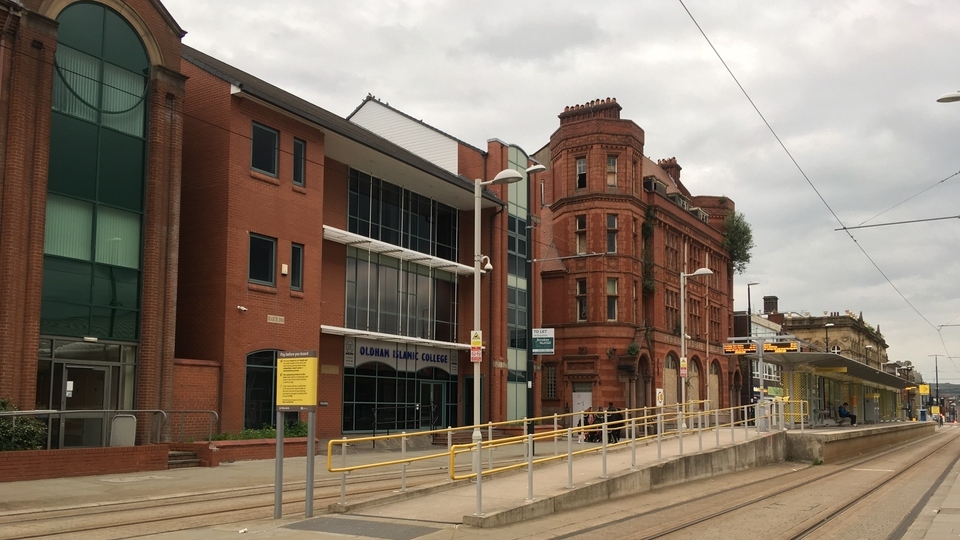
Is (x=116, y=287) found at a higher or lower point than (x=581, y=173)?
lower

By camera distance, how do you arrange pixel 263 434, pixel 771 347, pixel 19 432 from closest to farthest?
pixel 19 432 < pixel 263 434 < pixel 771 347

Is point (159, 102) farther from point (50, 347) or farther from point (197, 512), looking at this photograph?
Answer: point (197, 512)

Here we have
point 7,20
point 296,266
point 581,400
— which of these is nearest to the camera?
point 7,20

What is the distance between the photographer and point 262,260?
27984 mm

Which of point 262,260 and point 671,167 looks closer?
point 262,260

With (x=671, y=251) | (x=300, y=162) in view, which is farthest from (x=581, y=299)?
(x=300, y=162)

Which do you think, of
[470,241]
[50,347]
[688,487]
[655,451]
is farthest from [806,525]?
[470,241]

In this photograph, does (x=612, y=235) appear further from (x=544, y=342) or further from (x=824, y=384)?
(x=544, y=342)

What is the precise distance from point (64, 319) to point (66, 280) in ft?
3.21

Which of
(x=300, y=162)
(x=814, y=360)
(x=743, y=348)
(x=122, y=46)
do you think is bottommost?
(x=814, y=360)

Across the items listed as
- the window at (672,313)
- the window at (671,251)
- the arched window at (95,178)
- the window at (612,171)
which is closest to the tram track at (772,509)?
the arched window at (95,178)

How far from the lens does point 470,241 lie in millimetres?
40094

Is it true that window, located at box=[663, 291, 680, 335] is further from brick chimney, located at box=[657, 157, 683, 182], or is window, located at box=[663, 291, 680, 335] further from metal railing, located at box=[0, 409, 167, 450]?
metal railing, located at box=[0, 409, 167, 450]

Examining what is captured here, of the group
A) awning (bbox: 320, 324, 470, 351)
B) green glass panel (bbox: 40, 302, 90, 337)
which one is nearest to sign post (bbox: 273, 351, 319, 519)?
green glass panel (bbox: 40, 302, 90, 337)
